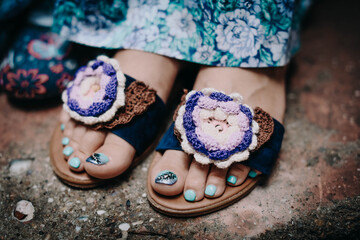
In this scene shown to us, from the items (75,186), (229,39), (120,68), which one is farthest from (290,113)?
(75,186)

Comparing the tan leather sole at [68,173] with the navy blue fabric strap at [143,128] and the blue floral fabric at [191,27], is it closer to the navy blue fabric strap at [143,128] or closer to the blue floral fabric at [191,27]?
the navy blue fabric strap at [143,128]

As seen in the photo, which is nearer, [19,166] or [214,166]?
[214,166]

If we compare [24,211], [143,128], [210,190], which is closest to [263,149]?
[210,190]

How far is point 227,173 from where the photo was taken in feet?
2.52

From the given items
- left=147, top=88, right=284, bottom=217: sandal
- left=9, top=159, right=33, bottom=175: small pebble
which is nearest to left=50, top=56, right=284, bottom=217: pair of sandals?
left=147, top=88, right=284, bottom=217: sandal

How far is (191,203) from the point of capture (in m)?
0.73

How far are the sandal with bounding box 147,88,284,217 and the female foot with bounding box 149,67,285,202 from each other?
0.06 feet

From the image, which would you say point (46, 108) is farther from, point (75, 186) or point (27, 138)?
point (75, 186)

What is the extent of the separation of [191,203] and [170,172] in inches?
3.7

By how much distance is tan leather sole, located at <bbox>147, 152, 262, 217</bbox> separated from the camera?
73 cm

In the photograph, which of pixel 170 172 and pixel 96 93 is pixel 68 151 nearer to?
pixel 96 93

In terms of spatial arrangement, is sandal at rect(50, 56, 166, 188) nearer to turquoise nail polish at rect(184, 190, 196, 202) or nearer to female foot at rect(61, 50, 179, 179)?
female foot at rect(61, 50, 179, 179)

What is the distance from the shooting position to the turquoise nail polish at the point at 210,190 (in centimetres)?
73

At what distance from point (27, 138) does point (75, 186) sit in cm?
30
